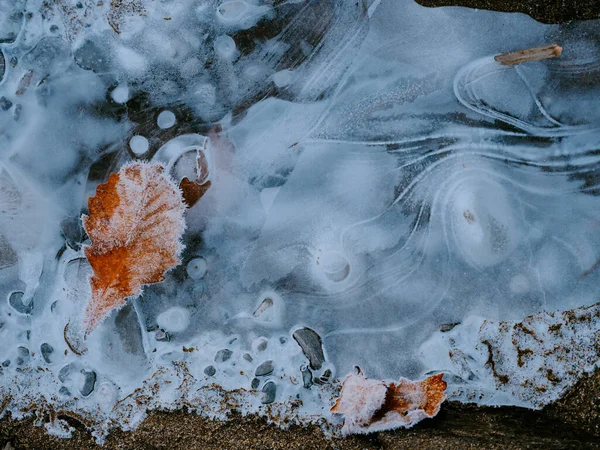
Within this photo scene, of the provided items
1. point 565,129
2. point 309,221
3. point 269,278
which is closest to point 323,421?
point 269,278

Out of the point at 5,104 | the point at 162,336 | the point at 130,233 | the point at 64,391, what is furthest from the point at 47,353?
the point at 5,104

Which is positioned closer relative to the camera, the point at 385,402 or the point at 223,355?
the point at 385,402

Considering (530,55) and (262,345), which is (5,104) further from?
(530,55)

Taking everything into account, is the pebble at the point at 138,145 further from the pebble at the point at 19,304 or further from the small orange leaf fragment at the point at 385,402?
the small orange leaf fragment at the point at 385,402

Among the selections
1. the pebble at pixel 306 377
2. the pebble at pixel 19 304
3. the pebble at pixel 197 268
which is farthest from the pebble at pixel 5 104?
the pebble at pixel 306 377

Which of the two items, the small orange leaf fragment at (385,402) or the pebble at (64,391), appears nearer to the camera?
the small orange leaf fragment at (385,402)

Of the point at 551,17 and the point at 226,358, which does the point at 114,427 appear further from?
the point at 551,17
